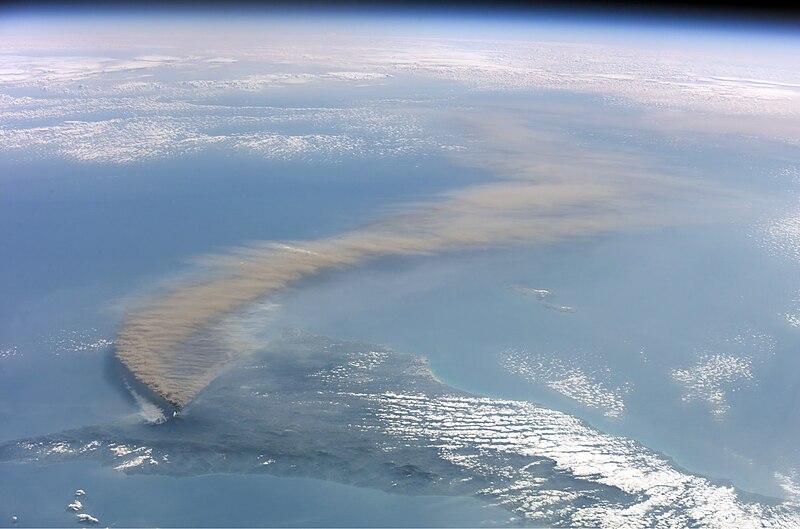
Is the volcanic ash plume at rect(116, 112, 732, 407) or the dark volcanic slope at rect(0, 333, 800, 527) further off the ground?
the volcanic ash plume at rect(116, 112, 732, 407)

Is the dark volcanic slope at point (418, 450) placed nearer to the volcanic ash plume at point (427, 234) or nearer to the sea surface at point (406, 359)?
the sea surface at point (406, 359)

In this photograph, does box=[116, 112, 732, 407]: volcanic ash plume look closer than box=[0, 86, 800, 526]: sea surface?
No

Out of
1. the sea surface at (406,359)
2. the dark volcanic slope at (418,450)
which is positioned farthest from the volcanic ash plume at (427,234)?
the dark volcanic slope at (418,450)

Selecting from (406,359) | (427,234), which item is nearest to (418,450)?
(406,359)

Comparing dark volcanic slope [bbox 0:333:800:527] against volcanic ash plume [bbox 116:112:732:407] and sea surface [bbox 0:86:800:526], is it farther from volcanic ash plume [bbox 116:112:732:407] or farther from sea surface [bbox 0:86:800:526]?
volcanic ash plume [bbox 116:112:732:407]

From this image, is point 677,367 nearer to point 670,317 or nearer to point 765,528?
point 670,317

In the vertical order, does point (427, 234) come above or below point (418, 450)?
above

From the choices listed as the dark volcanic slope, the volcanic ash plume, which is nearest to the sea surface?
the dark volcanic slope

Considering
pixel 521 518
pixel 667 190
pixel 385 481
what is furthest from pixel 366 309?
pixel 667 190

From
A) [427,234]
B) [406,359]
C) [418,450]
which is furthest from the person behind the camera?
[427,234]

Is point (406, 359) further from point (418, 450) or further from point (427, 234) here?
point (427, 234)

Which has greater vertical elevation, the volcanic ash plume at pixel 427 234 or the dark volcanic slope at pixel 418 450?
the volcanic ash plume at pixel 427 234

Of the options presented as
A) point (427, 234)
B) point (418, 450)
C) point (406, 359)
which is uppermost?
point (427, 234)
